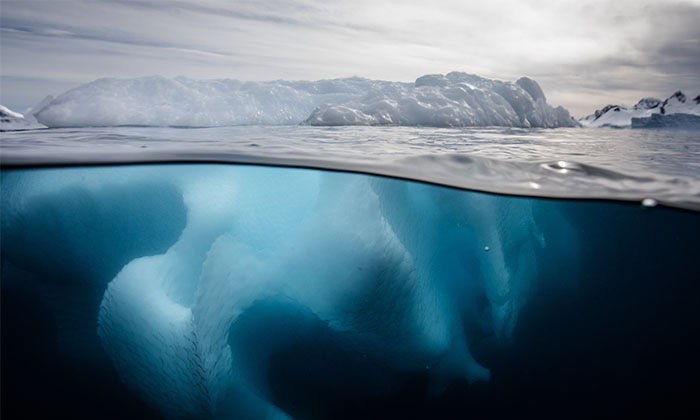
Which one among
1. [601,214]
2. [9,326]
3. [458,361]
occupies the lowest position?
[458,361]

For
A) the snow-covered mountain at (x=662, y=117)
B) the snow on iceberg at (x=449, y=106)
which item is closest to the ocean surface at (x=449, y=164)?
the snow on iceberg at (x=449, y=106)

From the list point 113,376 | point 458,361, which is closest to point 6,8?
point 113,376

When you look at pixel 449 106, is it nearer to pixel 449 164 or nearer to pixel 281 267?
pixel 449 164

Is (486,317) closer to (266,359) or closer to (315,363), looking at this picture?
(315,363)

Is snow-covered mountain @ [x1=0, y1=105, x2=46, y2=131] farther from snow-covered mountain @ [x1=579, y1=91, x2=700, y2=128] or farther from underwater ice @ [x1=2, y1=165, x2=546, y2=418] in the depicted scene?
snow-covered mountain @ [x1=579, y1=91, x2=700, y2=128]

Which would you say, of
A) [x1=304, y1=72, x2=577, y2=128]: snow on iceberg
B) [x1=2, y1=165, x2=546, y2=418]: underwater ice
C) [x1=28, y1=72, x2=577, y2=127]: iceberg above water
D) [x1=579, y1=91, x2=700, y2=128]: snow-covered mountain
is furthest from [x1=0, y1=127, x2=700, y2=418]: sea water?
[x1=579, y1=91, x2=700, y2=128]: snow-covered mountain

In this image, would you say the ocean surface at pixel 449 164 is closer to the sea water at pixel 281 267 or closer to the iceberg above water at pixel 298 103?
the sea water at pixel 281 267
